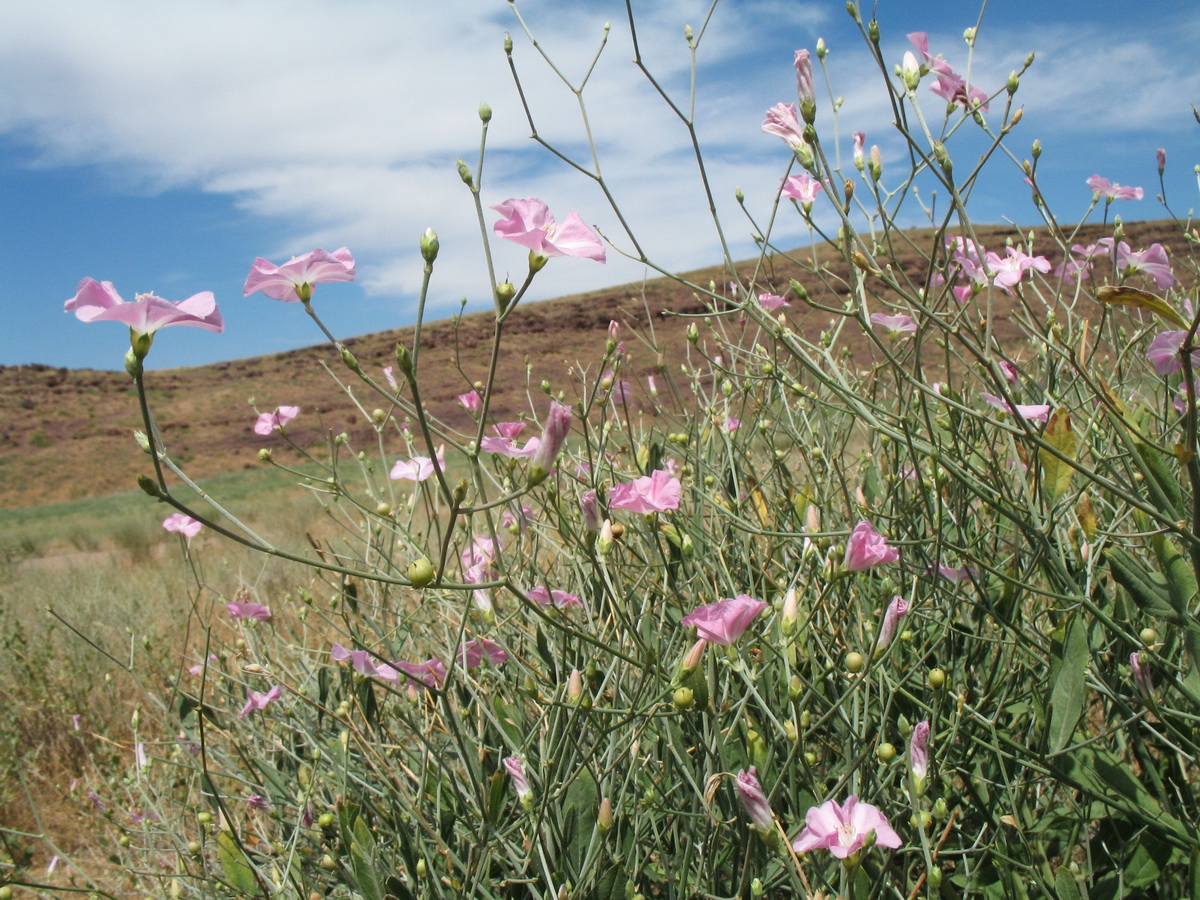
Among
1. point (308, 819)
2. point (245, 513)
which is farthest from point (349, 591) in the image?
point (245, 513)

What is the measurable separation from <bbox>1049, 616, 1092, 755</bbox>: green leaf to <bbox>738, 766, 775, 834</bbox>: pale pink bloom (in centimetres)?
40

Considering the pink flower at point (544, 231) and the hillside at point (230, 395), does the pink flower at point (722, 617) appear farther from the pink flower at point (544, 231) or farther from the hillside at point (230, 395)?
the hillside at point (230, 395)

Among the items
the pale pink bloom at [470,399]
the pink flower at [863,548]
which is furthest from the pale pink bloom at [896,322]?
the pale pink bloom at [470,399]

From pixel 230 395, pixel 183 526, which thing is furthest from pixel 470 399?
pixel 230 395

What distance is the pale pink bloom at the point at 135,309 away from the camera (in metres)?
0.81

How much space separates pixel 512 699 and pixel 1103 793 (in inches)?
37.6

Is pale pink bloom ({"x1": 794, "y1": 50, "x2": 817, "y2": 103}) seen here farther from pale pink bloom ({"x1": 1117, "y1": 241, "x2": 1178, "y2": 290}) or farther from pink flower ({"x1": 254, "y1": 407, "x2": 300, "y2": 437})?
pink flower ({"x1": 254, "y1": 407, "x2": 300, "y2": 437})

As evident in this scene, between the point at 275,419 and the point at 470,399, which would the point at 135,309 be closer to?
the point at 470,399

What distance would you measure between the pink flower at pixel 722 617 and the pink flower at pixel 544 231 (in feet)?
1.41

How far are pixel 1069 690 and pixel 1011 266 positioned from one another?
0.81 m

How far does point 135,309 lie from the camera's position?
81cm

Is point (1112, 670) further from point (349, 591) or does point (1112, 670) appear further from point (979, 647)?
point (349, 591)

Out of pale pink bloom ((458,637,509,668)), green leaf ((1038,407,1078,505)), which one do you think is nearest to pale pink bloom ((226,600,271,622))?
pale pink bloom ((458,637,509,668))

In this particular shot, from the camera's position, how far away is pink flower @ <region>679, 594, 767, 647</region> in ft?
3.08
